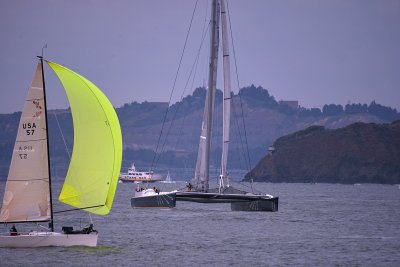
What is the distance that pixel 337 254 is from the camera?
1606 inches

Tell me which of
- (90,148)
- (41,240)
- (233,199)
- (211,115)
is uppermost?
(211,115)

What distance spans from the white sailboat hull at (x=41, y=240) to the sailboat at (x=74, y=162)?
64 millimetres

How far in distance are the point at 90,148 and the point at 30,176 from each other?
2208mm

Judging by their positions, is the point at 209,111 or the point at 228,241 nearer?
the point at 228,241

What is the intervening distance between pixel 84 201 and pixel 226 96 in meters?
31.5

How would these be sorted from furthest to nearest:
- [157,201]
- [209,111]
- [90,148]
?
[209,111], [157,201], [90,148]

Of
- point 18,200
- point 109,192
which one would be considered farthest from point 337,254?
point 18,200

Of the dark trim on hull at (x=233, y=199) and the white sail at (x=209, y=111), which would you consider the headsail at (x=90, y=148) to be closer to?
the dark trim on hull at (x=233, y=199)

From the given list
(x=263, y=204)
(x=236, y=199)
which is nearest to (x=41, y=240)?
(x=236, y=199)

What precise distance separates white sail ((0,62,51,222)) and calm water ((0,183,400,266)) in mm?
1496

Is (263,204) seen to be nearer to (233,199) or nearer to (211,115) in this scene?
(233,199)

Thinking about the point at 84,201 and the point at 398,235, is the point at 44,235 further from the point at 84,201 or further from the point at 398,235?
the point at 398,235

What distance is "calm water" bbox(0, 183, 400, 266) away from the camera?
36969mm

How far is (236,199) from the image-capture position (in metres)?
61.2
